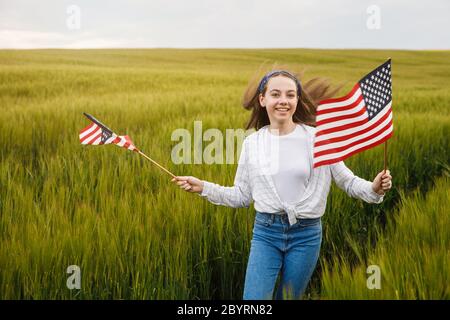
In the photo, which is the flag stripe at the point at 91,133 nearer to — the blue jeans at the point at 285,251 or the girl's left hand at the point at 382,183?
the blue jeans at the point at 285,251

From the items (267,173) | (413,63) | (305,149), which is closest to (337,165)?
(305,149)

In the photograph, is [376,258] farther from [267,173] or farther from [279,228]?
[267,173]

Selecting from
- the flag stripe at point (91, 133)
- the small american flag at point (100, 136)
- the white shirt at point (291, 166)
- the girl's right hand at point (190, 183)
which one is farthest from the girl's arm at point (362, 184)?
the flag stripe at point (91, 133)

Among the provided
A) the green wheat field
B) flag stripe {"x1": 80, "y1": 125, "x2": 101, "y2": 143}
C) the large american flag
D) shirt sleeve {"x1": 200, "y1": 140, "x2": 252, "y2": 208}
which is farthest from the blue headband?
flag stripe {"x1": 80, "y1": 125, "x2": 101, "y2": 143}

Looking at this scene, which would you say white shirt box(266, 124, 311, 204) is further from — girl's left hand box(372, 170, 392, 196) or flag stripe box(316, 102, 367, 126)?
girl's left hand box(372, 170, 392, 196)

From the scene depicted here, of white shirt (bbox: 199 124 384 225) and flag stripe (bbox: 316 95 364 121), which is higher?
flag stripe (bbox: 316 95 364 121)

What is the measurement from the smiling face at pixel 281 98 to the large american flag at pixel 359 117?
0.40 ft

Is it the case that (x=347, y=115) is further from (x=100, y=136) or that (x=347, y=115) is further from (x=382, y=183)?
(x=100, y=136)

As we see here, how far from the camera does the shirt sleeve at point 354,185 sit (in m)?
1.80

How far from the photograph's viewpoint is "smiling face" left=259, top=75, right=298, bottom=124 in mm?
1883

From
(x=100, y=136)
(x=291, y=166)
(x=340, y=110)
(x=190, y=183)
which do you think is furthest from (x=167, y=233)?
(x=340, y=110)

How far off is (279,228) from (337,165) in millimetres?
388

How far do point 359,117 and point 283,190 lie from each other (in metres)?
0.45

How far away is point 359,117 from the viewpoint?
6.24 feet
